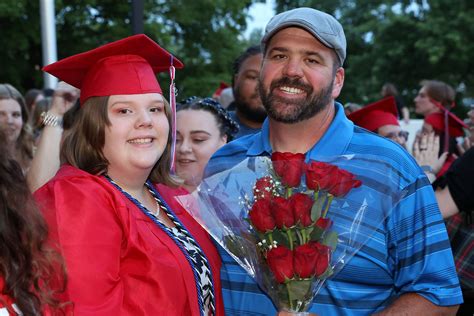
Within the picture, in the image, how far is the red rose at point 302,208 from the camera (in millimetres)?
2443

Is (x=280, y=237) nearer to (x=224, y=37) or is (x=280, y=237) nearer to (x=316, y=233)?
(x=316, y=233)

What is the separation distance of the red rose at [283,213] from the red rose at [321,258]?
12 cm

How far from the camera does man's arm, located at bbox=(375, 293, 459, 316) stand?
2697 mm

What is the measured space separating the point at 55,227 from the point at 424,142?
4.20 m

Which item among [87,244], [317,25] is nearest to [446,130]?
[317,25]


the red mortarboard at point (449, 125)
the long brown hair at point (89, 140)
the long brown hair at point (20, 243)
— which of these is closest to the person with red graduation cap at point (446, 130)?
the red mortarboard at point (449, 125)

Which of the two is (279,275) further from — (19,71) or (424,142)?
(19,71)

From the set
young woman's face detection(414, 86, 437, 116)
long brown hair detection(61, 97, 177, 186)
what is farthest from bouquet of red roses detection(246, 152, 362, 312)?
young woman's face detection(414, 86, 437, 116)

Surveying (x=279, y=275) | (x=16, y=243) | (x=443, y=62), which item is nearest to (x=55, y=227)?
→ (x=16, y=243)

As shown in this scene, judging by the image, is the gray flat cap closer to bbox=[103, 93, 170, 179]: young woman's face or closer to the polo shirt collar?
the polo shirt collar

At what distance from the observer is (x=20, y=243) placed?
2264mm

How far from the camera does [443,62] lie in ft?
77.9

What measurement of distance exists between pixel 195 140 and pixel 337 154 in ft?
5.87

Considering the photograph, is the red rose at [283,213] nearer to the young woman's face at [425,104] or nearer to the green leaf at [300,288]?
the green leaf at [300,288]
